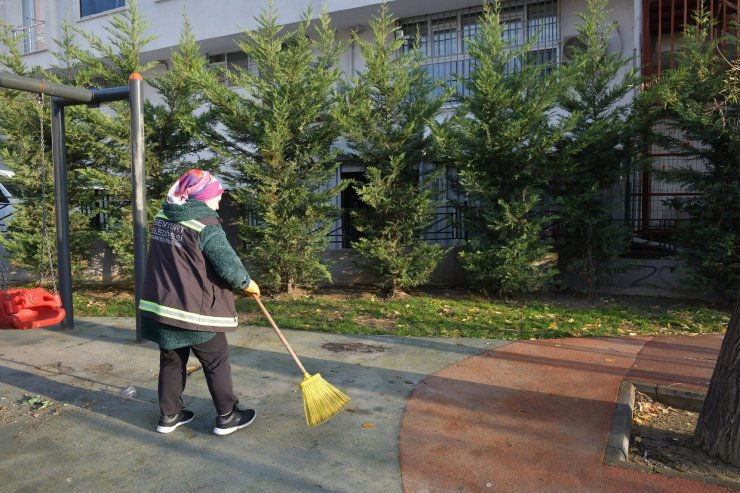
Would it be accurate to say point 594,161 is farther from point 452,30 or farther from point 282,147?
point 452,30

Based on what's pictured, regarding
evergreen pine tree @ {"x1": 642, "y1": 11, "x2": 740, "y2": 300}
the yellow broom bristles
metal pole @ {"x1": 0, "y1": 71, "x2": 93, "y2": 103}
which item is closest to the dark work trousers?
the yellow broom bristles

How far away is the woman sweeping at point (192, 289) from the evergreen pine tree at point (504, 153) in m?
5.12

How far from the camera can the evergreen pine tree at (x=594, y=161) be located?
8.55 metres

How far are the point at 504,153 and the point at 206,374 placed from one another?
5833mm

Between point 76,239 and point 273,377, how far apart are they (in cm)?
618

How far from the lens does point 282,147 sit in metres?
8.48

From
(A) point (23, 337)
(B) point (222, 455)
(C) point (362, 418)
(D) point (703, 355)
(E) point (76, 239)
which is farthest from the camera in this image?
(E) point (76, 239)

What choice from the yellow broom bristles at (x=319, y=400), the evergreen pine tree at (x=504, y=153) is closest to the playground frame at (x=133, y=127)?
the yellow broom bristles at (x=319, y=400)

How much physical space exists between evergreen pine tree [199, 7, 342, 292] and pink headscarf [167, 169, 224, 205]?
14.8ft

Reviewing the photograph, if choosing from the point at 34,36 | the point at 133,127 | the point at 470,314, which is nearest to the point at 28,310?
the point at 133,127

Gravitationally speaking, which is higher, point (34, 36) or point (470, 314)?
point (34, 36)

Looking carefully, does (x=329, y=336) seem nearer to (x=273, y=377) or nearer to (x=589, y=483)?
(x=273, y=377)

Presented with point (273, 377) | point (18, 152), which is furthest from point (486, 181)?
point (18, 152)

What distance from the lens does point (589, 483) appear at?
3268 mm
